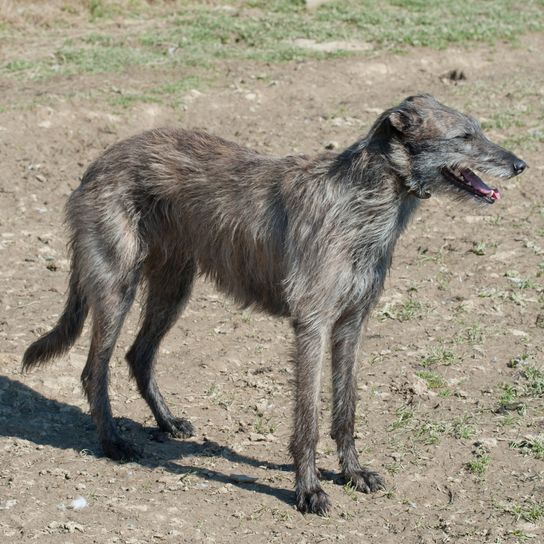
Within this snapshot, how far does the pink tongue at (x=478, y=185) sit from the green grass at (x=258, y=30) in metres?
5.55

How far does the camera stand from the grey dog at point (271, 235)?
18.7ft

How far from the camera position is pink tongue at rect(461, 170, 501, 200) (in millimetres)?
Result: 5844

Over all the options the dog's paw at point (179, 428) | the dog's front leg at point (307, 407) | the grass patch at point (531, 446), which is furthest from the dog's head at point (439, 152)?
the dog's paw at point (179, 428)

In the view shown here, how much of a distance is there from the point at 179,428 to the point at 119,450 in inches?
19.1

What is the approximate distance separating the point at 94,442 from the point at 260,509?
4.21 ft

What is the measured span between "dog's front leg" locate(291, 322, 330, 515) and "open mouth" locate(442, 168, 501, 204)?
1.07m

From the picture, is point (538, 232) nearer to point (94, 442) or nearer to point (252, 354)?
point (252, 354)

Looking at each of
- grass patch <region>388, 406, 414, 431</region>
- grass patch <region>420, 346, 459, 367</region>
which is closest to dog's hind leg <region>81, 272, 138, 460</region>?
grass patch <region>388, 406, 414, 431</region>

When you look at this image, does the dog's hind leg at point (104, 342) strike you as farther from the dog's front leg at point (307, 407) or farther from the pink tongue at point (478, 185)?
the pink tongue at point (478, 185)

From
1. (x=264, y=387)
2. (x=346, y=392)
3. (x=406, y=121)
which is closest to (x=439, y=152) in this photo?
(x=406, y=121)

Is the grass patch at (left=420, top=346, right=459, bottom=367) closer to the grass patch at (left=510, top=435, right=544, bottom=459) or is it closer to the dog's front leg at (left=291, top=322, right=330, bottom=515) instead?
the grass patch at (left=510, top=435, right=544, bottom=459)

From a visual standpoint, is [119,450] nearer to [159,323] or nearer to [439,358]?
[159,323]

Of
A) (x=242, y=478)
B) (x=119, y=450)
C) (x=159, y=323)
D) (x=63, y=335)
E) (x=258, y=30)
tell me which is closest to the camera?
(x=242, y=478)

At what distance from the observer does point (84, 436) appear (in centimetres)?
649
